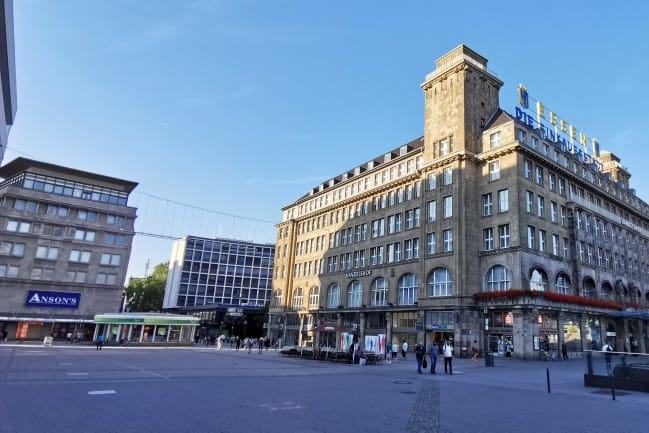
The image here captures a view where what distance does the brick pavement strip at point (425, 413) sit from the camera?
979 centimetres

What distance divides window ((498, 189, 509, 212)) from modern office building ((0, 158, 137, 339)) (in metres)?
49.6

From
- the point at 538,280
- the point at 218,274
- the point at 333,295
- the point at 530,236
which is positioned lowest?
the point at 333,295

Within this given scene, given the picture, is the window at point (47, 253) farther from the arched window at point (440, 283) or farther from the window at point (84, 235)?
the arched window at point (440, 283)

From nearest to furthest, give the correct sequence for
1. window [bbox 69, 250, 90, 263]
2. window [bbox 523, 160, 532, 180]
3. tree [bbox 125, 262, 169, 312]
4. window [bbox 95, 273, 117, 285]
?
window [bbox 523, 160, 532, 180], window [bbox 69, 250, 90, 263], window [bbox 95, 273, 117, 285], tree [bbox 125, 262, 169, 312]

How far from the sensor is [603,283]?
5272 cm

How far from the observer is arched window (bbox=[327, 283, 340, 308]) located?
63375 mm

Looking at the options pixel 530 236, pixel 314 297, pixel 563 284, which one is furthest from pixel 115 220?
pixel 563 284

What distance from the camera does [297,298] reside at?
239 feet

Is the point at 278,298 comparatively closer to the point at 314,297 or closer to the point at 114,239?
the point at 314,297

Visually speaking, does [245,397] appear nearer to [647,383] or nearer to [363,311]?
[647,383]

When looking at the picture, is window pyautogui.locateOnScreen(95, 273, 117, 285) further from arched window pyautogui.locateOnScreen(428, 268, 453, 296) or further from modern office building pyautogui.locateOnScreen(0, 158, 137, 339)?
arched window pyautogui.locateOnScreen(428, 268, 453, 296)

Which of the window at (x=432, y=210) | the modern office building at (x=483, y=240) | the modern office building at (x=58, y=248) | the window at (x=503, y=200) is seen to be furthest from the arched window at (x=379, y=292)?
the modern office building at (x=58, y=248)

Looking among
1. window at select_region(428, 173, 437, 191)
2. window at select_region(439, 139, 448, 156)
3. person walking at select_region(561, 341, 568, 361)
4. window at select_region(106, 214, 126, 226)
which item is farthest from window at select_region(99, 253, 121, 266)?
person walking at select_region(561, 341, 568, 361)

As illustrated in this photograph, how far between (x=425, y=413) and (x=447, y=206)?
126 ft
